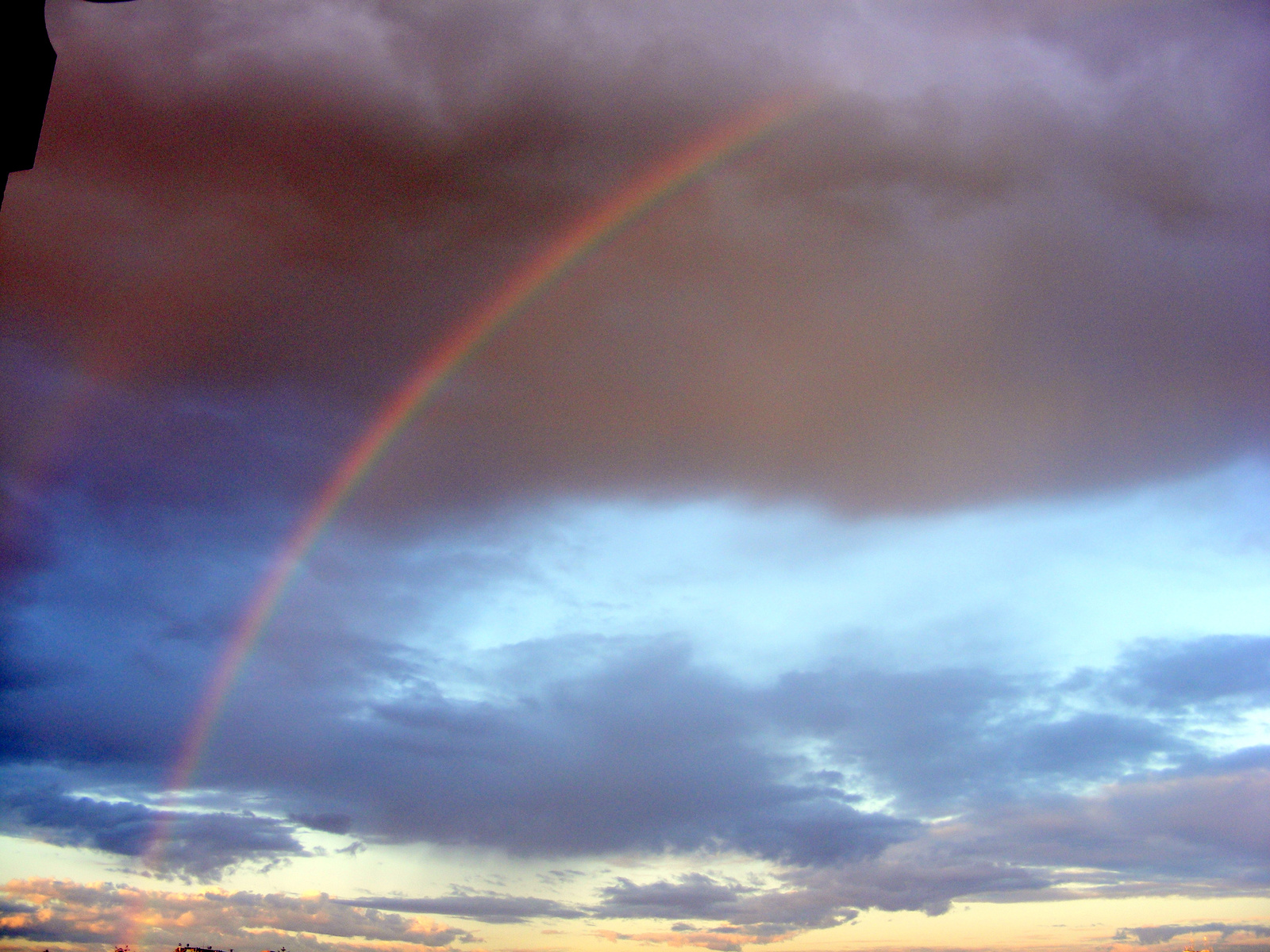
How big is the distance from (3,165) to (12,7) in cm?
104

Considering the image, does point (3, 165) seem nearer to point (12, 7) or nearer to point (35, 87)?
point (35, 87)

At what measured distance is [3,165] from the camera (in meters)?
6.03

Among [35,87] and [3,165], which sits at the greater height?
[35,87]

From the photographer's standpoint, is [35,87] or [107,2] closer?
[35,87]

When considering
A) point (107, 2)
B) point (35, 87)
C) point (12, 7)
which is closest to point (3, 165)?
point (35, 87)

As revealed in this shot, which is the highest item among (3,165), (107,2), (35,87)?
(107,2)

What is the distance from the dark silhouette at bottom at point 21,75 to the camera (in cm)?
591

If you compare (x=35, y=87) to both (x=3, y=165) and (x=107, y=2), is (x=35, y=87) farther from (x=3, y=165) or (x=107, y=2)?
(x=107, y=2)

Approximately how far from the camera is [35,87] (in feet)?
20.2

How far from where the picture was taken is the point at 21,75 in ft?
19.6

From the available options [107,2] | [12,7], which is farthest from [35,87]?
[107,2]

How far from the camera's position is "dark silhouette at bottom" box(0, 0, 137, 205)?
5.91 metres

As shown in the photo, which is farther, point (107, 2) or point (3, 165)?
point (107, 2)

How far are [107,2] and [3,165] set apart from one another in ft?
6.68
